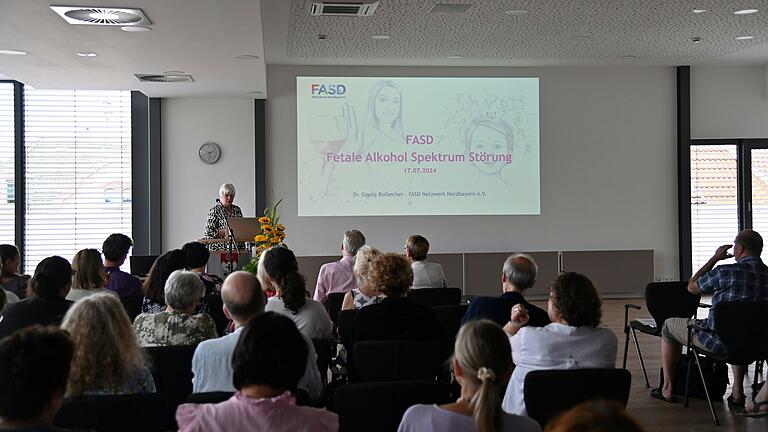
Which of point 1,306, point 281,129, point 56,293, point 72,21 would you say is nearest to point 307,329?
point 56,293

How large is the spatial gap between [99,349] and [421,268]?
342 centimetres

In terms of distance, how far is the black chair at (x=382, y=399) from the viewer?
2.73 metres

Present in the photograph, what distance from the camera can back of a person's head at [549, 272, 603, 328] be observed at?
338 centimetres

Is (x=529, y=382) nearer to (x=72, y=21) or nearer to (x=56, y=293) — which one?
(x=56, y=293)

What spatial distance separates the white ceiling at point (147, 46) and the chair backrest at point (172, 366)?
309 cm

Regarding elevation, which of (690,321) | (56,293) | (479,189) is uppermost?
(479,189)

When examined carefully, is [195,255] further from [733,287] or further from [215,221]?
[733,287]

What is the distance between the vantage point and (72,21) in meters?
6.15

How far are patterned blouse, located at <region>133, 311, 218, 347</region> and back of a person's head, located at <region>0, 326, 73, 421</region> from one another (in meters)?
1.74

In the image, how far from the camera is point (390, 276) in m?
4.18

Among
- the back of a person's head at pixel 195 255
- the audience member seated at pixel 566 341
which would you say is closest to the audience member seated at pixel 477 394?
the audience member seated at pixel 566 341

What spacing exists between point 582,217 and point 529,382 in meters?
8.79

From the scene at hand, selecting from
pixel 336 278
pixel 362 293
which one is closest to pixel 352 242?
pixel 336 278

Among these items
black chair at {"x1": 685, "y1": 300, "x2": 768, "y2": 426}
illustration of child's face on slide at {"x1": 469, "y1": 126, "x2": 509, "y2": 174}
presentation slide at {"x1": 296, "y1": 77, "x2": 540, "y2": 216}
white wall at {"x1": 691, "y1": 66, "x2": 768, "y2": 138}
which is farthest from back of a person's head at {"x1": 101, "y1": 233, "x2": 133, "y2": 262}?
white wall at {"x1": 691, "y1": 66, "x2": 768, "y2": 138}
